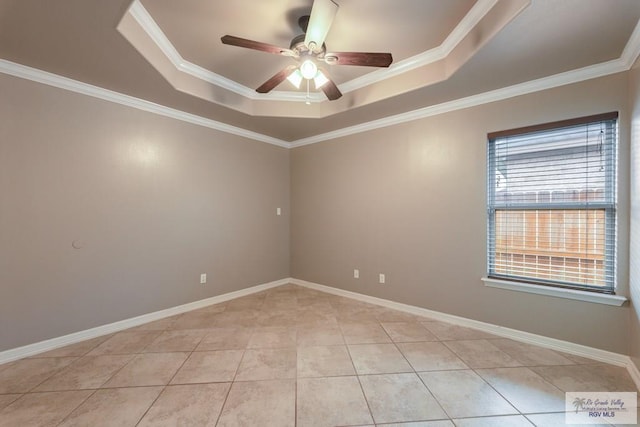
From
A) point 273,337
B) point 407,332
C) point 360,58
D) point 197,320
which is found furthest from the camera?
point 197,320

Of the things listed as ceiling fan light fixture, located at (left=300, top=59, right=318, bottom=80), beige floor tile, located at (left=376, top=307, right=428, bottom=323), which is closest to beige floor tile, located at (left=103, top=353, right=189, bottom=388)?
beige floor tile, located at (left=376, top=307, right=428, bottom=323)

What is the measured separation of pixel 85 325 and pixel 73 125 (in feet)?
6.48

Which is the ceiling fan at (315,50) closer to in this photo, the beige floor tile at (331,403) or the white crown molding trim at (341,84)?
the white crown molding trim at (341,84)

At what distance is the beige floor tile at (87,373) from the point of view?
74.5 inches

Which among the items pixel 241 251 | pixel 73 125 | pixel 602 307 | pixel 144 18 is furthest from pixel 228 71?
pixel 602 307

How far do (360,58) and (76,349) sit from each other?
352cm

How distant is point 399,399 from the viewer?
5.83ft

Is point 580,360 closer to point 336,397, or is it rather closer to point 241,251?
point 336,397

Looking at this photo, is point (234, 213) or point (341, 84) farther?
point (234, 213)

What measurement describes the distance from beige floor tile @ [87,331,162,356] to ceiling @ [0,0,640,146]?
2.53 m

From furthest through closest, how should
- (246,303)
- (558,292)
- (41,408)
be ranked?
(246,303) < (558,292) < (41,408)

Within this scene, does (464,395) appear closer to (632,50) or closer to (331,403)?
(331,403)

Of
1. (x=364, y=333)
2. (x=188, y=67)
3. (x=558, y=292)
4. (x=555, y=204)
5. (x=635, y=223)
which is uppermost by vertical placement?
(x=188, y=67)

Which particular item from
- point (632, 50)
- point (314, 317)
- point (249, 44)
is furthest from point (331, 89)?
point (314, 317)
